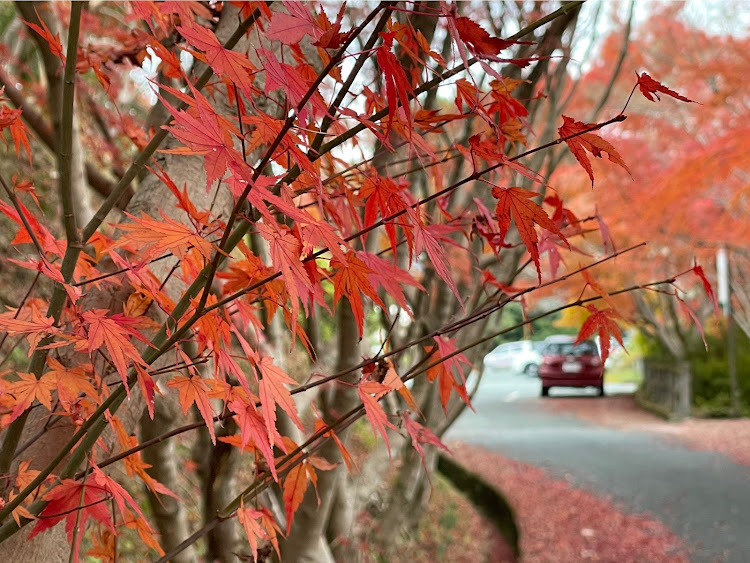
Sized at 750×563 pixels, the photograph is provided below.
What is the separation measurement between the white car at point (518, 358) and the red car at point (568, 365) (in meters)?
5.57

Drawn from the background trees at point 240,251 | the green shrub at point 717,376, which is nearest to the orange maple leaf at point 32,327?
the background trees at point 240,251

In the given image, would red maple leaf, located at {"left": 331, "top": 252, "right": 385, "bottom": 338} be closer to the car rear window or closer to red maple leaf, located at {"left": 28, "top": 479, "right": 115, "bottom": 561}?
red maple leaf, located at {"left": 28, "top": 479, "right": 115, "bottom": 561}

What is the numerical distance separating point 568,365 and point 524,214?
46.8 ft

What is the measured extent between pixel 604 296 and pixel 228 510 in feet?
1.96

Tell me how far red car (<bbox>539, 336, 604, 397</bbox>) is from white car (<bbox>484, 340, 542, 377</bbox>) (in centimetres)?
557

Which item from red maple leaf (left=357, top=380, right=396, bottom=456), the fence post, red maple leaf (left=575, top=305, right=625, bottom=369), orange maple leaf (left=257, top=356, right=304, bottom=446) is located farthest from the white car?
orange maple leaf (left=257, top=356, right=304, bottom=446)

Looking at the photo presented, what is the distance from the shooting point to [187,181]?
110 cm

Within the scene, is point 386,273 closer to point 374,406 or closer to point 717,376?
point 374,406

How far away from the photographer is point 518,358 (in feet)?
75.5

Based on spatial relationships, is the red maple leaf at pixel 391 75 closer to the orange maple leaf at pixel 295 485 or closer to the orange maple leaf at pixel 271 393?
the orange maple leaf at pixel 271 393

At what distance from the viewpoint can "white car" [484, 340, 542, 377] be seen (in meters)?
21.9

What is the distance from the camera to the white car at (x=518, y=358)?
2186 cm

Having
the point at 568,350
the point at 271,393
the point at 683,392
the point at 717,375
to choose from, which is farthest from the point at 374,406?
the point at 568,350

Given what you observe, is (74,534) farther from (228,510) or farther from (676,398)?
(676,398)
